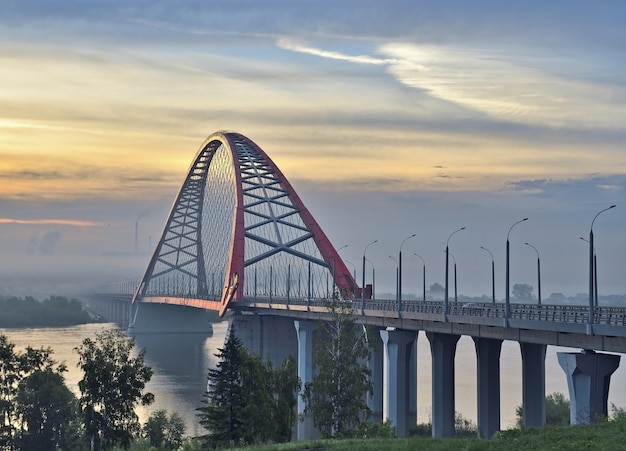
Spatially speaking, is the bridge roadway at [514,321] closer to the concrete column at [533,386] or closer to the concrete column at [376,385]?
the concrete column at [533,386]

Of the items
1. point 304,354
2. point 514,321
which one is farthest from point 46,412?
point 304,354

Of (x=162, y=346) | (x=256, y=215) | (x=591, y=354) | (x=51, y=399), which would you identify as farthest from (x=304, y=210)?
(x=591, y=354)

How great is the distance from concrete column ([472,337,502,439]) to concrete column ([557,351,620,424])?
12.3 meters

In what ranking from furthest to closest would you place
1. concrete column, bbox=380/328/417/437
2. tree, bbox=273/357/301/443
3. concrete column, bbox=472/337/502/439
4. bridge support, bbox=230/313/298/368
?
bridge support, bbox=230/313/298/368
concrete column, bbox=380/328/417/437
concrete column, bbox=472/337/502/439
tree, bbox=273/357/301/443

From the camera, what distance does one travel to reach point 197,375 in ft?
409

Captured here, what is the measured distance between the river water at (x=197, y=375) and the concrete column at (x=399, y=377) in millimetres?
8488

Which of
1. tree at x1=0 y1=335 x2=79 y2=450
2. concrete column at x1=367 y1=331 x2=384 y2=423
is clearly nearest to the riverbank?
tree at x1=0 y1=335 x2=79 y2=450

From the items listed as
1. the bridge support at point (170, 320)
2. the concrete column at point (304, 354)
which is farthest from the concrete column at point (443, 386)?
the bridge support at point (170, 320)

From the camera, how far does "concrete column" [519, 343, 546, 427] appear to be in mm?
59969

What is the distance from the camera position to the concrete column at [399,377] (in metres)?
72.2

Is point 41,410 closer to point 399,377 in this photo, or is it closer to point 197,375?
point 399,377

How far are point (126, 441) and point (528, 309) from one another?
22.5 metres

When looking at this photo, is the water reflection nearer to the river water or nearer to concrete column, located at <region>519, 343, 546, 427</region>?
the river water

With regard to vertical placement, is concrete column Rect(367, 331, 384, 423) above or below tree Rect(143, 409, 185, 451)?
above
